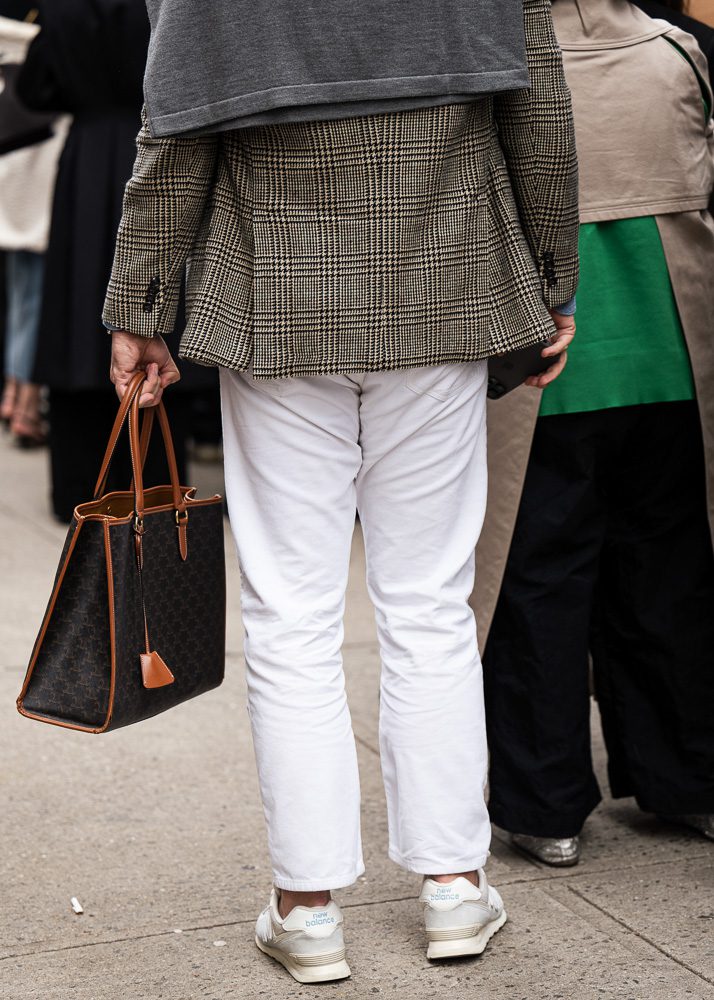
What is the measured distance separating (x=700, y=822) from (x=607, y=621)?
1.46ft

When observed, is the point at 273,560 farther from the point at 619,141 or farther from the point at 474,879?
the point at 619,141

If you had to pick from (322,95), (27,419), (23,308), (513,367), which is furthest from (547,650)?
(27,419)

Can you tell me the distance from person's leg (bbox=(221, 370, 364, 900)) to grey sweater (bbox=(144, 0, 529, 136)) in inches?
16.2

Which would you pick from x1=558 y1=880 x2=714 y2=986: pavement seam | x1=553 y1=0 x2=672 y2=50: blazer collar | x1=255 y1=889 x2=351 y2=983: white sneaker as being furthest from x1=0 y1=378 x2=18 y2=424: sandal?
x1=255 y1=889 x2=351 y2=983: white sneaker

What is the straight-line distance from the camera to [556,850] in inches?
111

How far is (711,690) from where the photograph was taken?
9.55ft

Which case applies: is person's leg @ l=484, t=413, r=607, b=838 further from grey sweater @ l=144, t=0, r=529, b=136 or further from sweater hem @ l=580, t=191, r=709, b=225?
grey sweater @ l=144, t=0, r=529, b=136

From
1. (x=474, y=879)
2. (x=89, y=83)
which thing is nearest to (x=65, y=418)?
(x=89, y=83)

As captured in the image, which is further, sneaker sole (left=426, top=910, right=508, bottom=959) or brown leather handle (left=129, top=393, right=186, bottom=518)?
sneaker sole (left=426, top=910, right=508, bottom=959)

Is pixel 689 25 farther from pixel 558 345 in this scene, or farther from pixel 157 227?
pixel 157 227

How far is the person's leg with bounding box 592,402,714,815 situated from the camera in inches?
112

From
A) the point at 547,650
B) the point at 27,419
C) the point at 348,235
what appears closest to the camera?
the point at 348,235

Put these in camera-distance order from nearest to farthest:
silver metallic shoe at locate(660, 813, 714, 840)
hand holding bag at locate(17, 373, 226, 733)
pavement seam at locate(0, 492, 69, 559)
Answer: hand holding bag at locate(17, 373, 226, 733)
silver metallic shoe at locate(660, 813, 714, 840)
pavement seam at locate(0, 492, 69, 559)

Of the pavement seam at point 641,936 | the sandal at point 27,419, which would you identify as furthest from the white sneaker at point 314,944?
the sandal at point 27,419
